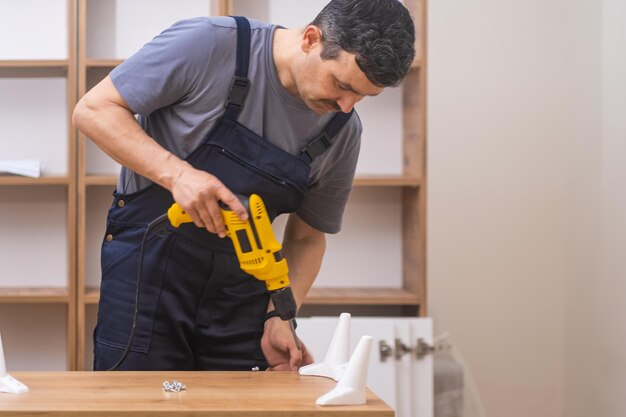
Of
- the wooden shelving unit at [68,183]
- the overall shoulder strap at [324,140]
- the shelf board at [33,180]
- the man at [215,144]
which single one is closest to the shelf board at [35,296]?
the wooden shelving unit at [68,183]

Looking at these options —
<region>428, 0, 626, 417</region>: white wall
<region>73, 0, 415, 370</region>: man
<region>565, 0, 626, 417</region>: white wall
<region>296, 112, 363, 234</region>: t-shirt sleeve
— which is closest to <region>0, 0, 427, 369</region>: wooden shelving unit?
<region>428, 0, 626, 417</region>: white wall

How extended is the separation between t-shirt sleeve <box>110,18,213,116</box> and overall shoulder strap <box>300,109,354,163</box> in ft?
0.88

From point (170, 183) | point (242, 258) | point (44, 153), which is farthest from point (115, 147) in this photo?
point (44, 153)

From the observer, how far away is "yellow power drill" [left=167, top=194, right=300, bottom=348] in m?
1.59

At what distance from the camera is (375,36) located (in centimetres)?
161

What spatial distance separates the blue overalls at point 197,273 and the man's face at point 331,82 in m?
0.12

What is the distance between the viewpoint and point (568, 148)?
350cm

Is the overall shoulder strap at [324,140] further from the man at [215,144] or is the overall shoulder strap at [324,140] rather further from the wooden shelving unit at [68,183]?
the wooden shelving unit at [68,183]

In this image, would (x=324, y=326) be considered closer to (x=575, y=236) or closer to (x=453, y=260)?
(x=453, y=260)

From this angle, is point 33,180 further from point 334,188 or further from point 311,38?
point 311,38

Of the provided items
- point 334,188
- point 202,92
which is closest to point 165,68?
point 202,92

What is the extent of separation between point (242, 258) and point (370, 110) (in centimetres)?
198

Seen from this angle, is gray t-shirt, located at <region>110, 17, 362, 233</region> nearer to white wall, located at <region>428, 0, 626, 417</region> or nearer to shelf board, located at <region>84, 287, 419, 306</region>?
shelf board, located at <region>84, 287, 419, 306</region>

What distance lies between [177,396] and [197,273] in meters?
0.37
